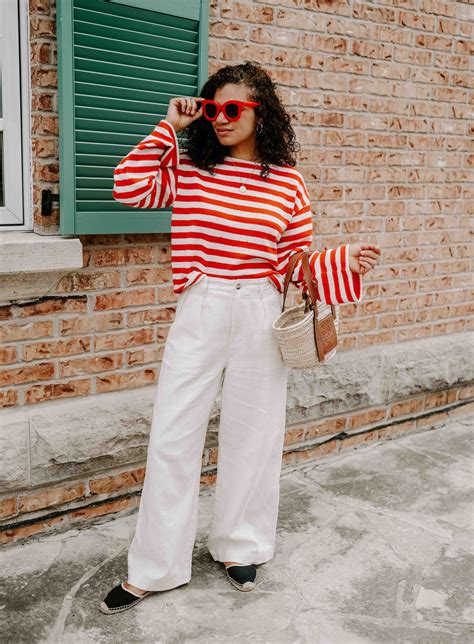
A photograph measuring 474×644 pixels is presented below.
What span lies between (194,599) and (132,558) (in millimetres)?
291

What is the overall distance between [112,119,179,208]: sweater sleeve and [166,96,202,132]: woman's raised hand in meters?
0.03

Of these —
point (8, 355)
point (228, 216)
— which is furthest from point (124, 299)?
point (228, 216)

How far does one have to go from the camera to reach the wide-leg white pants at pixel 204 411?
2.85m

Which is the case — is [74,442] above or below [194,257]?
below

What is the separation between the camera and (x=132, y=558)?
9.71 ft

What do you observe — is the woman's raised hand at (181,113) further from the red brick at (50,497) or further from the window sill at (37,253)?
the red brick at (50,497)

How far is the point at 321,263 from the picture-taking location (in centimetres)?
290

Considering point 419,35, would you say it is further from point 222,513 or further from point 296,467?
point 222,513

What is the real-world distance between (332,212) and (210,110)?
1.61m

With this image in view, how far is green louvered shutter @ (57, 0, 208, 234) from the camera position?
307cm

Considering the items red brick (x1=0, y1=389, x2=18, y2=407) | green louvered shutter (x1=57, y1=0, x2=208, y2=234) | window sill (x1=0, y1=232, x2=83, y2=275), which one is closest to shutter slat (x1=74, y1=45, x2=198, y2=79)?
green louvered shutter (x1=57, y1=0, x2=208, y2=234)

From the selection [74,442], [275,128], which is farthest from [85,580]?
[275,128]

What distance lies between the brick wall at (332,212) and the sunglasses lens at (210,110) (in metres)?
0.73

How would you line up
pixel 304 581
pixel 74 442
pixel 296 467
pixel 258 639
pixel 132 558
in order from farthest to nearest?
pixel 296 467 < pixel 74 442 < pixel 304 581 < pixel 132 558 < pixel 258 639
